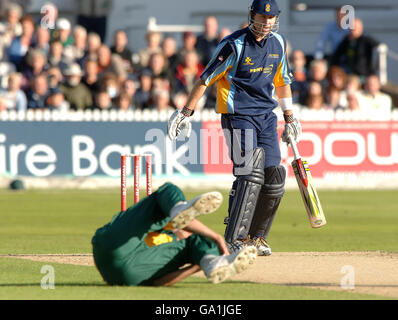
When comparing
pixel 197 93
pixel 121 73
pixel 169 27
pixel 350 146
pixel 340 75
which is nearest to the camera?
pixel 197 93

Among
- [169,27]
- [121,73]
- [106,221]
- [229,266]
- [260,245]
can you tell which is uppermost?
[169,27]

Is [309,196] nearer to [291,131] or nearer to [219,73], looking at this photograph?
[291,131]

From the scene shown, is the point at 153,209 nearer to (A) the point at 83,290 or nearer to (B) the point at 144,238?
(B) the point at 144,238

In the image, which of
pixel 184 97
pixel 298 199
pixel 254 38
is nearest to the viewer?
pixel 254 38

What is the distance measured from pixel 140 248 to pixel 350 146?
41.2ft

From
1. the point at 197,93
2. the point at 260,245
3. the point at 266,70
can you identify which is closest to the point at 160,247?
the point at 197,93

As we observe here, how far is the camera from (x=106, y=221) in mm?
13984

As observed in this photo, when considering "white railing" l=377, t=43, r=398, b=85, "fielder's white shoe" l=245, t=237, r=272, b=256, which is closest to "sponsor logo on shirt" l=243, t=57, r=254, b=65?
"fielder's white shoe" l=245, t=237, r=272, b=256

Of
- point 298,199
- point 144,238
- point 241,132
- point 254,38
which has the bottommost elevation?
point 298,199

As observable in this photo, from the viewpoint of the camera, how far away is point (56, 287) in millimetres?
7746

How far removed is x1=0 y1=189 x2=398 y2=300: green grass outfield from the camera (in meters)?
7.51
